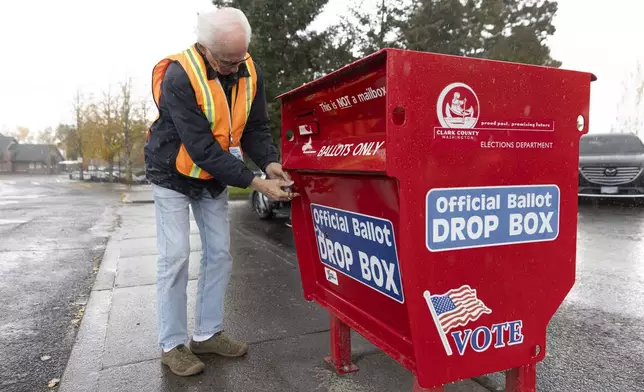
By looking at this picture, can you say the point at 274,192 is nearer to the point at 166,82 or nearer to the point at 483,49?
the point at 166,82

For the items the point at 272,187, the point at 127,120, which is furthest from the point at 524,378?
the point at 127,120

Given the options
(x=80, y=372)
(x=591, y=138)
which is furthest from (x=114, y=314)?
(x=591, y=138)

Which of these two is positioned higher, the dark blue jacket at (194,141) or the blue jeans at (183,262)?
the dark blue jacket at (194,141)

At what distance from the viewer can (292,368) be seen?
2.74m

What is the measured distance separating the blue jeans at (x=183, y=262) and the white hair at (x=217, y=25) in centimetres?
88

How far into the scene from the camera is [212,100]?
8.04ft

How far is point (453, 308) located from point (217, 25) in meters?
1.67

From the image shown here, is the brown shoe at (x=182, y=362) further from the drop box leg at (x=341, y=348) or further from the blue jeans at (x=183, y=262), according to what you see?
the drop box leg at (x=341, y=348)

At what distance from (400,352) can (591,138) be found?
41.2ft

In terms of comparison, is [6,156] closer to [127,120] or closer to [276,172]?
[127,120]

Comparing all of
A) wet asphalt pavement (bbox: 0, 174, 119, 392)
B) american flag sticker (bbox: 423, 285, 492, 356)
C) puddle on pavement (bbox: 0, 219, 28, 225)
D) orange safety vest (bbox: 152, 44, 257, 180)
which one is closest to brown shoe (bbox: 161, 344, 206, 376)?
wet asphalt pavement (bbox: 0, 174, 119, 392)

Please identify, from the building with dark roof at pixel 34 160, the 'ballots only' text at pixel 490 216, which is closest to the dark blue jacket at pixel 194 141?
the 'ballots only' text at pixel 490 216

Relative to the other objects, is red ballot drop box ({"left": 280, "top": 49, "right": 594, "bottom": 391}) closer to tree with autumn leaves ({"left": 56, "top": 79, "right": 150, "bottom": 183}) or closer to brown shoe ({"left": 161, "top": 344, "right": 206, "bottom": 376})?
brown shoe ({"left": 161, "top": 344, "right": 206, "bottom": 376})

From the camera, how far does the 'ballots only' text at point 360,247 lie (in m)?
1.92
